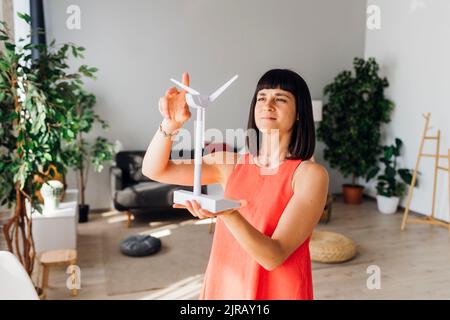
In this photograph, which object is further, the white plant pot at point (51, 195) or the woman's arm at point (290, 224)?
the white plant pot at point (51, 195)

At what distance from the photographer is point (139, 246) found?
3.91m

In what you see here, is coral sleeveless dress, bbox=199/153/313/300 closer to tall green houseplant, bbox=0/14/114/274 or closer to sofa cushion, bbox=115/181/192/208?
tall green houseplant, bbox=0/14/114/274

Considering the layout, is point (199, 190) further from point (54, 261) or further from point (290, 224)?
point (54, 261)

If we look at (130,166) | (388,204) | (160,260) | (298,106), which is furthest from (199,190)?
(388,204)

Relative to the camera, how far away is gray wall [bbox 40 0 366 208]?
5277 mm

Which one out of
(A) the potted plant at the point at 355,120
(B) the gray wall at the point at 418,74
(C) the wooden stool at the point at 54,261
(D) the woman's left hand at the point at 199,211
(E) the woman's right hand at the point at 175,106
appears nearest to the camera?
(D) the woman's left hand at the point at 199,211

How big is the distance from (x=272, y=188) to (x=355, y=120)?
205 inches

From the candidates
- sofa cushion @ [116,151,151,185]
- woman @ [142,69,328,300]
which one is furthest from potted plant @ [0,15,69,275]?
sofa cushion @ [116,151,151,185]

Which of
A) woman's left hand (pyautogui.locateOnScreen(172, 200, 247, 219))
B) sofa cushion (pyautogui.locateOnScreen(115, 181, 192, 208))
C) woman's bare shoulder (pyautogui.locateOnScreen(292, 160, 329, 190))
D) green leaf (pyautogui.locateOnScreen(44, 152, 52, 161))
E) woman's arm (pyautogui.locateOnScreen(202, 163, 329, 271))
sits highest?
woman's bare shoulder (pyautogui.locateOnScreen(292, 160, 329, 190))

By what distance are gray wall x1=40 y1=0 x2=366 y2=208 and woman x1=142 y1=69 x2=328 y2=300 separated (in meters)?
4.52

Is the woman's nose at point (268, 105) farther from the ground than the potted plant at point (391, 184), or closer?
farther from the ground

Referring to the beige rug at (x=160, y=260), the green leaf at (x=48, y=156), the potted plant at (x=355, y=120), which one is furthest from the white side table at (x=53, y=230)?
the potted plant at (x=355, y=120)

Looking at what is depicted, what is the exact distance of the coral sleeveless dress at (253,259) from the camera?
1.04 metres

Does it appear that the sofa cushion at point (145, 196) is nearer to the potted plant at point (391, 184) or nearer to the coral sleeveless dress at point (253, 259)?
the potted plant at point (391, 184)
